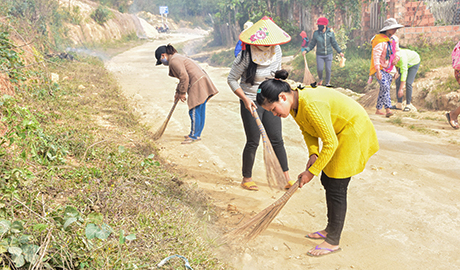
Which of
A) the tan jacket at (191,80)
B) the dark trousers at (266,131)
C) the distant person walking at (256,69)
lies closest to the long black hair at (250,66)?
the distant person walking at (256,69)

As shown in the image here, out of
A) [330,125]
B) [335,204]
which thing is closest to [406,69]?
[335,204]

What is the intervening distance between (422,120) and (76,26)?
→ 17797mm

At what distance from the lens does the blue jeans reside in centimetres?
500

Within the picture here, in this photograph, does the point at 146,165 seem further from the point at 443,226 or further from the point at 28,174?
the point at 443,226

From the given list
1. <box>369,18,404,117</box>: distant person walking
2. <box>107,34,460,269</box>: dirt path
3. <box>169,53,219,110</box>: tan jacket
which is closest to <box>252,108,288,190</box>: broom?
<box>107,34,460,269</box>: dirt path

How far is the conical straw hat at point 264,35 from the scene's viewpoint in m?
3.18

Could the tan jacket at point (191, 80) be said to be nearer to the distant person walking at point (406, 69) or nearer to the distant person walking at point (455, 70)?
the distant person walking at point (455, 70)

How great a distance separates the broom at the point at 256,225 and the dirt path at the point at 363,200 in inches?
3.5

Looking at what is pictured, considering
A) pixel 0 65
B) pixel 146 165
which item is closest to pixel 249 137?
pixel 146 165

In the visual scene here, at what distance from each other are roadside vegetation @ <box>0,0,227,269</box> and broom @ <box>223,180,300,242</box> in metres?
0.22

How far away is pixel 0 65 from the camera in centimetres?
410

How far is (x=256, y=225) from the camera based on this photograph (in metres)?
2.67

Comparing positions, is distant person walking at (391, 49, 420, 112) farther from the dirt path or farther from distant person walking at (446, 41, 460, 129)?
distant person walking at (446, 41, 460, 129)

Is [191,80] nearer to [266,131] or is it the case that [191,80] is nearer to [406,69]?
[266,131]
